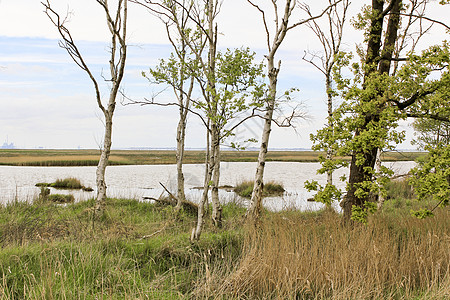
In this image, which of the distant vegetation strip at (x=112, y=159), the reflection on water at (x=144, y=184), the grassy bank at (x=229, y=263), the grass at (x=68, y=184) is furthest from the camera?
the distant vegetation strip at (x=112, y=159)

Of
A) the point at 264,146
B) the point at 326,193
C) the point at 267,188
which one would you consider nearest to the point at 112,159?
the point at 267,188

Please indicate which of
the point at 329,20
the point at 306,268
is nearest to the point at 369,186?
the point at 306,268

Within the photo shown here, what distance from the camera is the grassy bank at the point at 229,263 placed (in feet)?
15.5

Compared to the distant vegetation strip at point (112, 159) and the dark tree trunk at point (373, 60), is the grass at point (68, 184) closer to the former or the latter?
the distant vegetation strip at point (112, 159)

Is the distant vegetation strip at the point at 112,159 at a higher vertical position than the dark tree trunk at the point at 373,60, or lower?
lower

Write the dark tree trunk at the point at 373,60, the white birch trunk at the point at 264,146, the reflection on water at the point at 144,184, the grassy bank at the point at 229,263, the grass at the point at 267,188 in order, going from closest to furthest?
the grassy bank at the point at 229,263
the dark tree trunk at the point at 373,60
the white birch trunk at the point at 264,146
the reflection on water at the point at 144,184
the grass at the point at 267,188

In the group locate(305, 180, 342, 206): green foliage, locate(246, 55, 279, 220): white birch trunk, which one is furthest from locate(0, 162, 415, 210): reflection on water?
locate(305, 180, 342, 206): green foliage

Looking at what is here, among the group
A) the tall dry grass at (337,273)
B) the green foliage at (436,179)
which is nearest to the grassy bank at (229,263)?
the tall dry grass at (337,273)

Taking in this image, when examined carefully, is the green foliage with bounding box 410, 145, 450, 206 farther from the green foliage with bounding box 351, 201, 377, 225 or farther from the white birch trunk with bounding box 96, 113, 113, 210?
the white birch trunk with bounding box 96, 113, 113, 210

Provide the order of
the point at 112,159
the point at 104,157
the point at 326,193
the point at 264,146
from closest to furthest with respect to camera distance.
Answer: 1. the point at 326,193
2. the point at 264,146
3. the point at 104,157
4. the point at 112,159

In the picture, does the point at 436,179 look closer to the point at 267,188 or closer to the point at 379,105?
the point at 379,105

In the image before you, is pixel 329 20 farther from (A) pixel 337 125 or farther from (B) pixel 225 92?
(B) pixel 225 92

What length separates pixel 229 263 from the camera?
5723 mm

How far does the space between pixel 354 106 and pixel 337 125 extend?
49 centimetres
